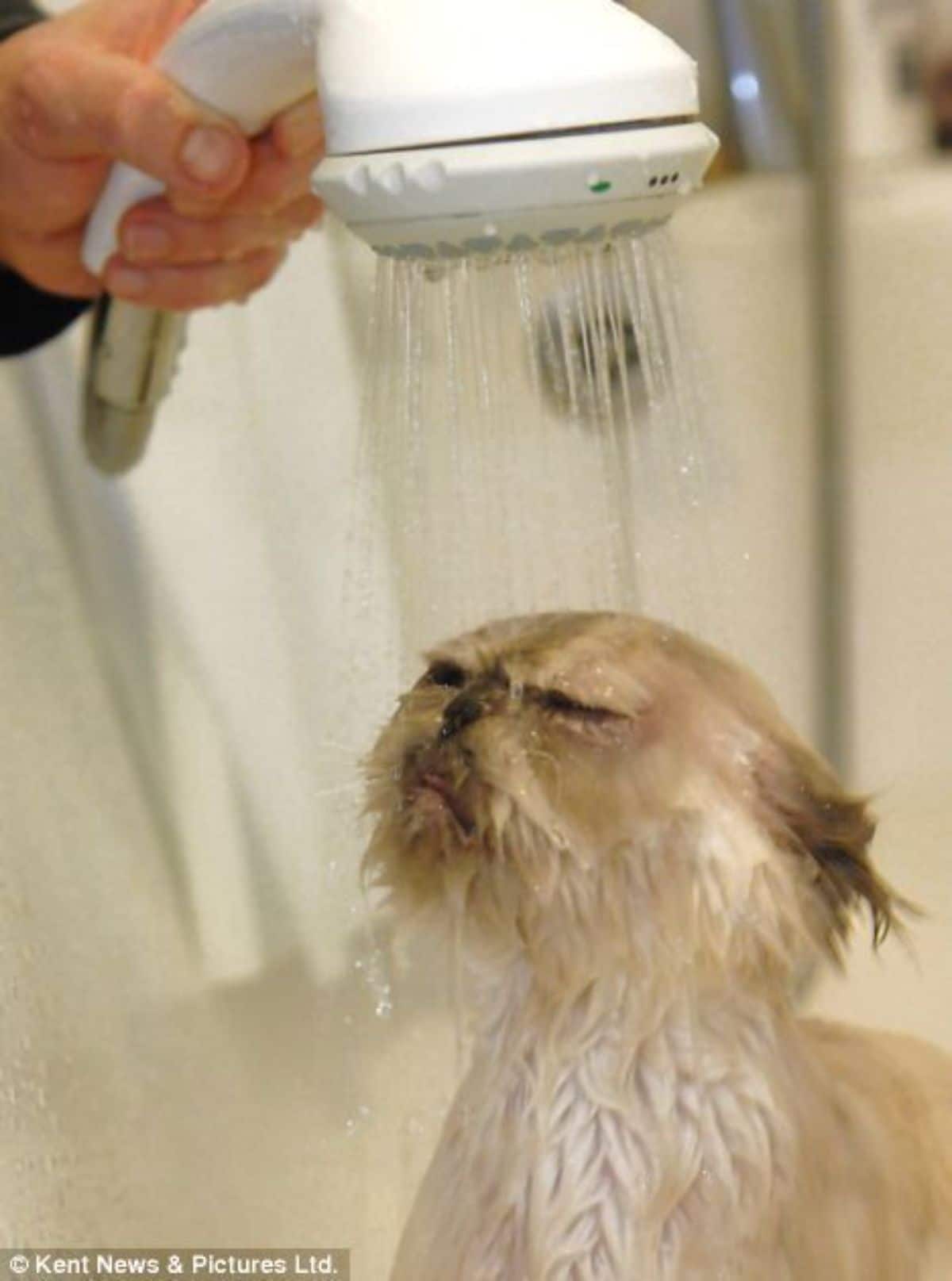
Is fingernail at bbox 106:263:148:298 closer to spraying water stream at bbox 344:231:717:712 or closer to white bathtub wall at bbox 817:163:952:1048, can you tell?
spraying water stream at bbox 344:231:717:712

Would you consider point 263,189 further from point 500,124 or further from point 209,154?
point 500,124

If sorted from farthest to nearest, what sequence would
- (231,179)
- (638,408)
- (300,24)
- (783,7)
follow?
(783,7) < (638,408) < (231,179) < (300,24)

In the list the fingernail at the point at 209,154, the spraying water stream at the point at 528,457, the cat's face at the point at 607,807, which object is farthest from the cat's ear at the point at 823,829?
the fingernail at the point at 209,154

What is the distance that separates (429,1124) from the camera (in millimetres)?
683

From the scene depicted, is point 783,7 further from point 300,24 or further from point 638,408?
point 300,24

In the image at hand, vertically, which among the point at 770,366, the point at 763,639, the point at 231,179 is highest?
the point at 231,179

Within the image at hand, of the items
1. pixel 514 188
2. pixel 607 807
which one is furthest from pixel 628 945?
pixel 514 188

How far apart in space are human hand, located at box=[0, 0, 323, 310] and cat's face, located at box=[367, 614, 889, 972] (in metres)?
0.18

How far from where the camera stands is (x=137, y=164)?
60cm

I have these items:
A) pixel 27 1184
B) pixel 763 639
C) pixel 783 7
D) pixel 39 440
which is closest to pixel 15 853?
pixel 27 1184

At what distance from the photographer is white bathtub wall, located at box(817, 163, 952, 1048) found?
2.85ft

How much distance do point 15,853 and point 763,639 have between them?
406 millimetres

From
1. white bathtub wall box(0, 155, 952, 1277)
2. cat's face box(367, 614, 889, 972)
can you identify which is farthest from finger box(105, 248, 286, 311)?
cat's face box(367, 614, 889, 972)

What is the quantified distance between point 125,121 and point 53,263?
0.43 ft
